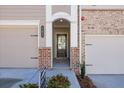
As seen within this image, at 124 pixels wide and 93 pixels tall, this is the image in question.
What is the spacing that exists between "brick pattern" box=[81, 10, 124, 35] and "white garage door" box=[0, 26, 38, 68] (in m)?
2.96

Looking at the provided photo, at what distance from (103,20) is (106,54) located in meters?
1.89

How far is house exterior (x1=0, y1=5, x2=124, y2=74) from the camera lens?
1429 centimetres

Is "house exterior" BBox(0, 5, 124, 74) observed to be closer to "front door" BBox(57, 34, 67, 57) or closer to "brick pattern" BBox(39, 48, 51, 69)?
"brick pattern" BBox(39, 48, 51, 69)

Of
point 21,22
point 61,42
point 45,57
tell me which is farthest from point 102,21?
point 61,42

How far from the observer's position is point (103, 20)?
48.3 ft

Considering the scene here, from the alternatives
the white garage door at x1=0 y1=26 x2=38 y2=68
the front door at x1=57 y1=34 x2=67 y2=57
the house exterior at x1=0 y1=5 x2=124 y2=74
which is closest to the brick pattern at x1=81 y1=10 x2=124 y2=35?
the house exterior at x1=0 y1=5 x2=124 y2=74

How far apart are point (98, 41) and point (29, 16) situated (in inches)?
157

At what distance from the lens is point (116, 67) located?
15.1m

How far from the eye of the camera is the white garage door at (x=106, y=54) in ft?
49.3

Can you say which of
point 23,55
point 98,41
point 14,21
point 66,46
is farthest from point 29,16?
point 66,46

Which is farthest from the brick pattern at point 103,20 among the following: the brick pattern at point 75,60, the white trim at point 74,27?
the brick pattern at point 75,60

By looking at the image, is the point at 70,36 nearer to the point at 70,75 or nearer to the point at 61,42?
the point at 70,75
